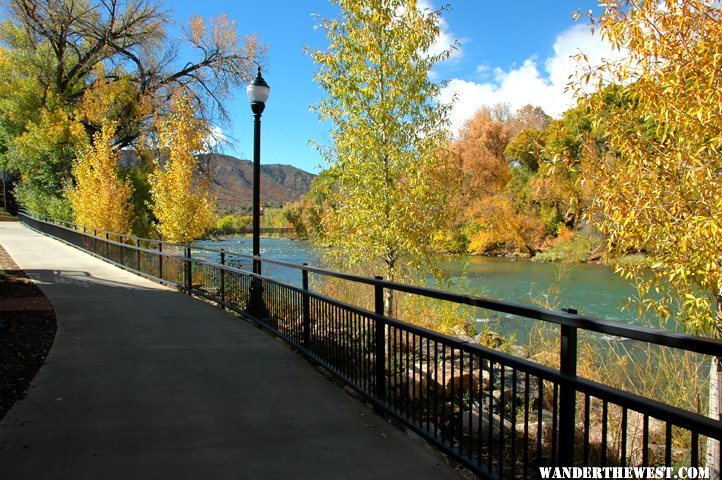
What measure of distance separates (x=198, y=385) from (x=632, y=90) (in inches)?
189

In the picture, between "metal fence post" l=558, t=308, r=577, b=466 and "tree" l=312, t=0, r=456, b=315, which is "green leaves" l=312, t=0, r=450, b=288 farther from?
"metal fence post" l=558, t=308, r=577, b=466

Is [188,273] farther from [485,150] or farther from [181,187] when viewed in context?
[485,150]

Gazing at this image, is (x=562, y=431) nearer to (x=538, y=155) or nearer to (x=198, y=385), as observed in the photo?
(x=198, y=385)

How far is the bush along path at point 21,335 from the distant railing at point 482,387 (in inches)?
104

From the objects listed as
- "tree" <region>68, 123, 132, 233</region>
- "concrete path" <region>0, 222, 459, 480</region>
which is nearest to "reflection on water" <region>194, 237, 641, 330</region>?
"tree" <region>68, 123, 132, 233</region>

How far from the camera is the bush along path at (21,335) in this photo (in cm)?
493

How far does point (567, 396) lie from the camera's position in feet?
8.45

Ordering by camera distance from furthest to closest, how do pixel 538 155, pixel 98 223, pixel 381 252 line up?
1. pixel 98 223
2. pixel 381 252
3. pixel 538 155

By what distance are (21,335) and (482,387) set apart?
18.9 ft

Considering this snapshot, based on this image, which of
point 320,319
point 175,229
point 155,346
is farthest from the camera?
point 175,229

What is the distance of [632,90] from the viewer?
4871mm

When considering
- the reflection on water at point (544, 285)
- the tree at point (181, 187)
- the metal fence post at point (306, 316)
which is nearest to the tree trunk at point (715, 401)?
the metal fence post at point (306, 316)

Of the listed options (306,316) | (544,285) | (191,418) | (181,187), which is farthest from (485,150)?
(191,418)

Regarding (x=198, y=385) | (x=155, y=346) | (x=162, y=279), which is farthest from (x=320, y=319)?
(x=162, y=279)
